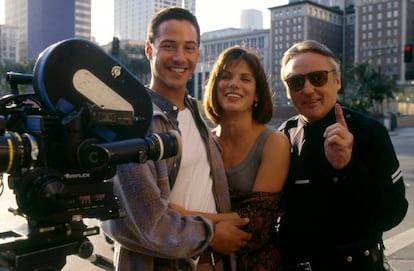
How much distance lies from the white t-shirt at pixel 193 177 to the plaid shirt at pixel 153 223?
0.26ft

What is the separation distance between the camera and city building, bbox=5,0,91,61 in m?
90.8

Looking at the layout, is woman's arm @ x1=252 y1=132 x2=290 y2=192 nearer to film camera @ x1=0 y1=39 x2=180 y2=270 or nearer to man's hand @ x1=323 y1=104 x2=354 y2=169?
man's hand @ x1=323 y1=104 x2=354 y2=169

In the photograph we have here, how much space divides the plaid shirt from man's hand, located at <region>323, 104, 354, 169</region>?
0.67 m

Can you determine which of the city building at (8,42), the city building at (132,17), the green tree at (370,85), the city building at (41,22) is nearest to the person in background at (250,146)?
the green tree at (370,85)

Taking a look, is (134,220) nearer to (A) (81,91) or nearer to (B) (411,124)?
(A) (81,91)

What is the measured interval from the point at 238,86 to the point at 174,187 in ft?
2.27

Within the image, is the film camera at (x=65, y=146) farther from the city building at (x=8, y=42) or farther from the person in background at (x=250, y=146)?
the city building at (x=8, y=42)

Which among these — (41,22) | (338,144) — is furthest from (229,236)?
(41,22)

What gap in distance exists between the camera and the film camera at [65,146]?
5.11 feet

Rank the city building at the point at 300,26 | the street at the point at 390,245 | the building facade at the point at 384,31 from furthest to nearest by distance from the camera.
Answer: the city building at the point at 300,26
the building facade at the point at 384,31
the street at the point at 390,245

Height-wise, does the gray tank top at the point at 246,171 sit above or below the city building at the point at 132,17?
below

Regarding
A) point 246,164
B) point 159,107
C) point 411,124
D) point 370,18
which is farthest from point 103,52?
point 370,18

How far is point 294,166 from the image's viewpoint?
256 centimetres

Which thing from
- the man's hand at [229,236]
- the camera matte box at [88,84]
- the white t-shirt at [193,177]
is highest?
the camera matte box at [88,84]
